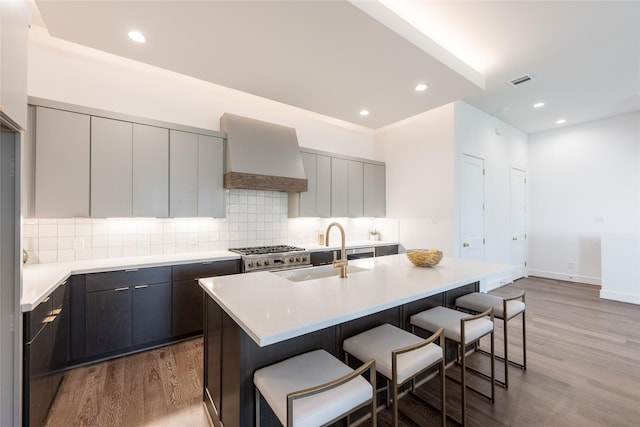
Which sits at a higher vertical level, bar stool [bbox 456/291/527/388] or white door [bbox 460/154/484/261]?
white door [bbox 460/154/484/261]

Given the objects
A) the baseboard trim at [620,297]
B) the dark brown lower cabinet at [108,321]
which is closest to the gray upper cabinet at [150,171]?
the dark brown lower cabinet at [108,321]

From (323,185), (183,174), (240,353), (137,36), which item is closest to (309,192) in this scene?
(323,185)

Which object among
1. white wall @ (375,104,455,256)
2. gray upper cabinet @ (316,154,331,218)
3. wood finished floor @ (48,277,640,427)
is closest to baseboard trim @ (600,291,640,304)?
wood finished floor @ (48,277,640,427)

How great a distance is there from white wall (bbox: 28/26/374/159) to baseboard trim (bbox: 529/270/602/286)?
603 centimetres

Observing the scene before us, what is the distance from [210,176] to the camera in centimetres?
322

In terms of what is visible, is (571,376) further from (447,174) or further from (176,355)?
(176,355)

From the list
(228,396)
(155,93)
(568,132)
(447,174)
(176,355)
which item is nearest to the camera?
(228,396)

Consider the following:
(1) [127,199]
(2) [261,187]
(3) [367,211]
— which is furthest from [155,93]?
(3) [367,211]

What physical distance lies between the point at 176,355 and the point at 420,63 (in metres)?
3.70

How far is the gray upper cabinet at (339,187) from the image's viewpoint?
4.35m

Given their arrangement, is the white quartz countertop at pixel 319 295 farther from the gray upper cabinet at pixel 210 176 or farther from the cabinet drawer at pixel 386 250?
the cabinet drawer at pixel 386 250

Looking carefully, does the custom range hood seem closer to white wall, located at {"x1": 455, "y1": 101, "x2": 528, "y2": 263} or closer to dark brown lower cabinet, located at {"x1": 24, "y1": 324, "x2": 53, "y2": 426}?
dark brown lower cabinet, located at {"x1": 24, "y1": 324, "x2": 53, "y2": 426}

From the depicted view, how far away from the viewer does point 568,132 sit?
5.44m

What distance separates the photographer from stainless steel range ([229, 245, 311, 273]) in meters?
3.06
